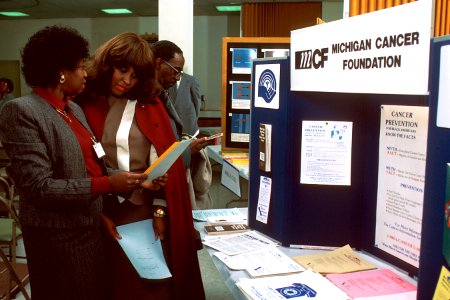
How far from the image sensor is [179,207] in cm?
161

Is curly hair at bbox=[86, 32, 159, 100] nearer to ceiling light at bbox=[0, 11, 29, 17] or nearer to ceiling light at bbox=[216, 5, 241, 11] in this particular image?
ceiling light at bbox=[216, 5, 241, 11]

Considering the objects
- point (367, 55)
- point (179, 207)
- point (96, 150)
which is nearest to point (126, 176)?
point (96, 150)

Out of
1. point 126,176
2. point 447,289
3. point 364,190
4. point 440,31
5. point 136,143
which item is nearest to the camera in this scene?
point 447,289

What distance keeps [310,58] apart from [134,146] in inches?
26.5

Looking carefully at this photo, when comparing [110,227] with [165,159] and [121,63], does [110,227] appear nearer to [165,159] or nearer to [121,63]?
[165,159]

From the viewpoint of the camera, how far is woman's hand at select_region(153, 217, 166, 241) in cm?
158

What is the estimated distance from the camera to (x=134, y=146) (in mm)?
1537

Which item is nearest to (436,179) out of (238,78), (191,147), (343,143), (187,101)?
(343,143)

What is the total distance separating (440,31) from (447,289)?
17.8ft

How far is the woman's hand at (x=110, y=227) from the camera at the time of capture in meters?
1.50

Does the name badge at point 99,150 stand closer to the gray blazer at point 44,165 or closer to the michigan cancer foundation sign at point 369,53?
the gray blazer at point 44,165

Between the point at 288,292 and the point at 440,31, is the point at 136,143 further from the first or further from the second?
the point at 440,31

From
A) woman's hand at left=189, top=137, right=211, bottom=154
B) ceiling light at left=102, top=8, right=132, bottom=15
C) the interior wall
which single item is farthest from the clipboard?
ceiling light at left=102, top=8, right=132, bottom=15

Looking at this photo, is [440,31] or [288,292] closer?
[288,292]
